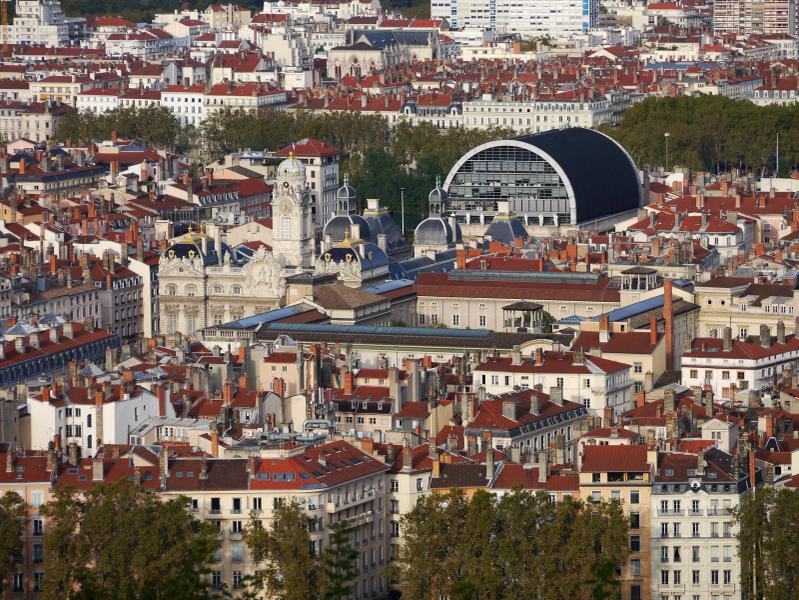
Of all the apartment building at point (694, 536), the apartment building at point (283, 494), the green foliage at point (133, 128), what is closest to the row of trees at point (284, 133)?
the green foliage at point (133, 128)

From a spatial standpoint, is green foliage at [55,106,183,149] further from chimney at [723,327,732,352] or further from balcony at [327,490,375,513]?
balcony at [327,490,375,513]

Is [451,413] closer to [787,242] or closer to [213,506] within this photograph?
[213,506]

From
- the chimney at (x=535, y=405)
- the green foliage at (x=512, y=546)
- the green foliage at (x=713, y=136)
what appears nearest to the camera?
Answer: the green foliage at (x=512, y=546)

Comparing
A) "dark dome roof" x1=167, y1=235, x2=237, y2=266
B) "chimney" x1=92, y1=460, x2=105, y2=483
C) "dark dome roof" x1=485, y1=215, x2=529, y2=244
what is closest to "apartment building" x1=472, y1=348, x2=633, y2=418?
"chimney" x1=92, y1=460, x2=105, y2=483

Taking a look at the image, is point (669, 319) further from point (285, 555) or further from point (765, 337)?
point (285, 555)

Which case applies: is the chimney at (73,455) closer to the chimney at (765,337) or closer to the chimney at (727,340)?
the chimney at (727,340)

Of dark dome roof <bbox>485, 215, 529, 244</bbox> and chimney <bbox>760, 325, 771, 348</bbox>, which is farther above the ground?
chimney <bbox>760, 325, 771, 348</bbox>
